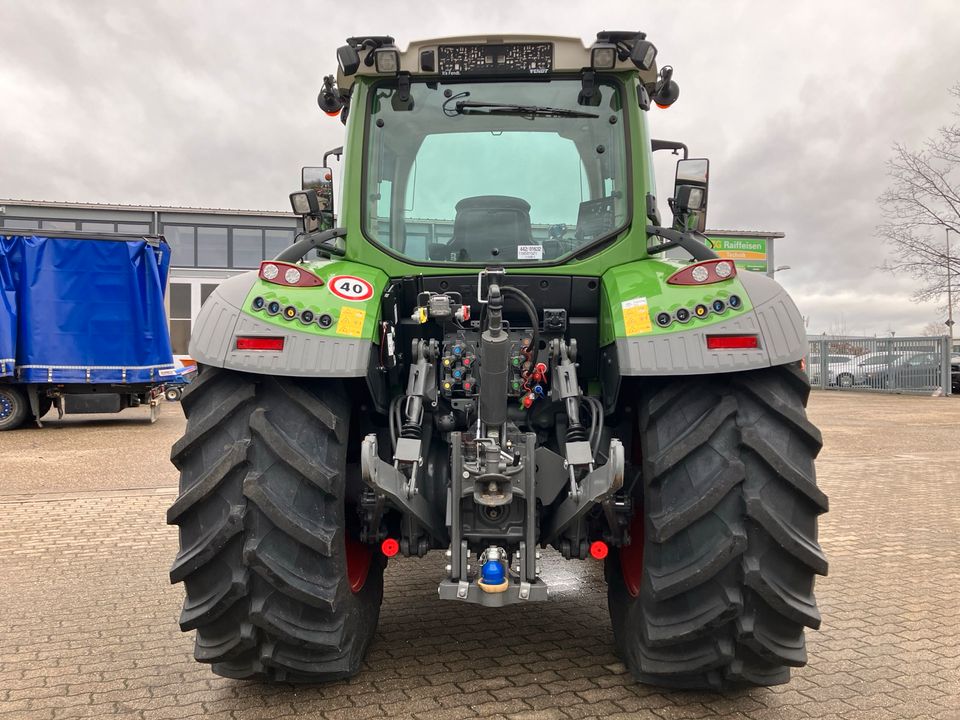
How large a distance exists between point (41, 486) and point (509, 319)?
7.87 meters

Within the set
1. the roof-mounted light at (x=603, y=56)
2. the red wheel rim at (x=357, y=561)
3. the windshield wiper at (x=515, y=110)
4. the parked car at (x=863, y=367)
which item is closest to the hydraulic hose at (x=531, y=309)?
the windshield wiper at (x=515, y=110)

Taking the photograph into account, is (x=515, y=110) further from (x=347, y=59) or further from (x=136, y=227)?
(x=136, y=227)

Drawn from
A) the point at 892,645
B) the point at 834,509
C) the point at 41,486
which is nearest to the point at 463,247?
the point at 892,645

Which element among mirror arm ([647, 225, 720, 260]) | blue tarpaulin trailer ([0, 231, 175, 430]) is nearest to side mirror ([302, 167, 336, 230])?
mirror arm ([647, 225, 720, 260])

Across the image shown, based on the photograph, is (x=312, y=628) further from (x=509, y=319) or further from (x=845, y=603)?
(x=845, y=603)

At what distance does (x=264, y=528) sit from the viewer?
2.99 m

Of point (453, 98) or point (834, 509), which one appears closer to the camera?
point (453, 98)

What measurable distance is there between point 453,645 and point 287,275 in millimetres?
1961

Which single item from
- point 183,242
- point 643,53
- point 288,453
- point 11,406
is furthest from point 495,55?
point 183,242

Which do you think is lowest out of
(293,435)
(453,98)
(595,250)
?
(293,435)

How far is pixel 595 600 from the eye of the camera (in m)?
4.77

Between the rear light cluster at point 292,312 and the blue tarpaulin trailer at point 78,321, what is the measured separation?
44.1ft

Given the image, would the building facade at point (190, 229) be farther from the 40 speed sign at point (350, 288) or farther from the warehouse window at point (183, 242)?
the 40 speed sign at point (350, 288)

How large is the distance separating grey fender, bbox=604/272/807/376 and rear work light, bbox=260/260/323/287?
4.21 ft
